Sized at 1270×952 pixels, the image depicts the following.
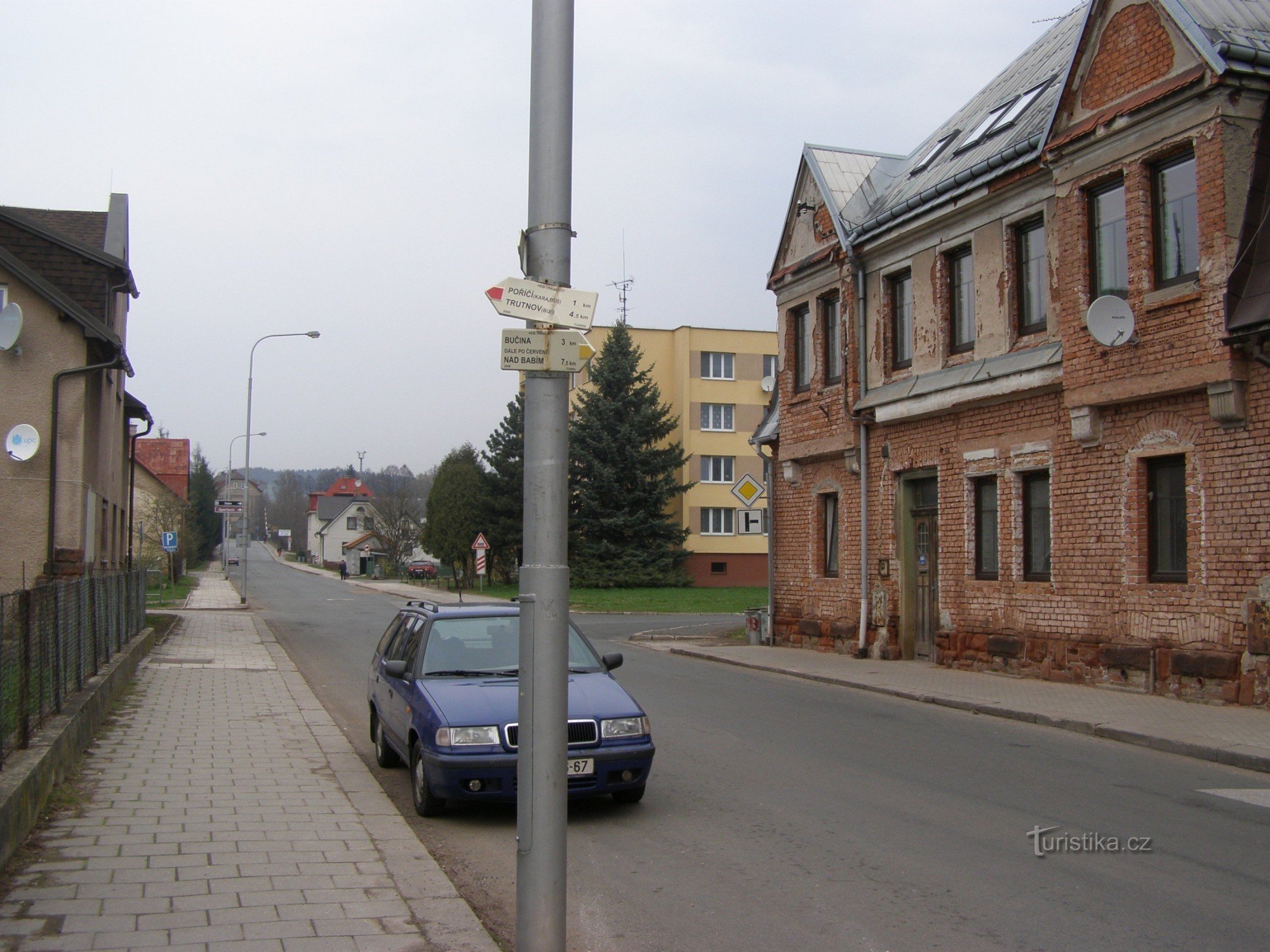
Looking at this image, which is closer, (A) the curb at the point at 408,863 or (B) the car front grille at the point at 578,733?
(A) the curb at the point at 408,863

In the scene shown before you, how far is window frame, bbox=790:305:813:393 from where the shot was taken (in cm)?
2209

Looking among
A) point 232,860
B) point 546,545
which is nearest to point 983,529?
point 232,860

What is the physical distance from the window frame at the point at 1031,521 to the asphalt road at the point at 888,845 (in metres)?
4.10

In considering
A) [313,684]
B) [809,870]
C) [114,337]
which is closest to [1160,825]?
[809,870]

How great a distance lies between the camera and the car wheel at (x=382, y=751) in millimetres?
9555

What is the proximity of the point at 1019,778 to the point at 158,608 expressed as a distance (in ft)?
106

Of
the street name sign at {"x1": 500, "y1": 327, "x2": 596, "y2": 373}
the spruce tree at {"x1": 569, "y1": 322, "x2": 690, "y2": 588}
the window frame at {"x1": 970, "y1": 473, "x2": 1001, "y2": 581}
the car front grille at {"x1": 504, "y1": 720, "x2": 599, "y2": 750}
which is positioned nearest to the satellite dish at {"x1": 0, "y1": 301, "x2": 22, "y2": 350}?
the car front grille at {"x1": 504, "y1": 720, "x2": 599, "y2": 750}

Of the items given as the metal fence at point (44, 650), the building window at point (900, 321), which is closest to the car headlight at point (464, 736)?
the metal fence at point (44, 650)

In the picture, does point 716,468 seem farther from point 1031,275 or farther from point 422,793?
point 422,793

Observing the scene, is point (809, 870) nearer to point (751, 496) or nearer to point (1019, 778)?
point (1019, 778)

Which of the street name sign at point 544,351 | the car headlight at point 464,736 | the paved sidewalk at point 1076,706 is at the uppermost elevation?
the street name sign at point 544,351

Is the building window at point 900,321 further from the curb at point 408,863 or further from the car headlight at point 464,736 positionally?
the car headlight at point 464,736

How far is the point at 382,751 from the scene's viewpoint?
9688 mm

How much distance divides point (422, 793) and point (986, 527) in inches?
454
